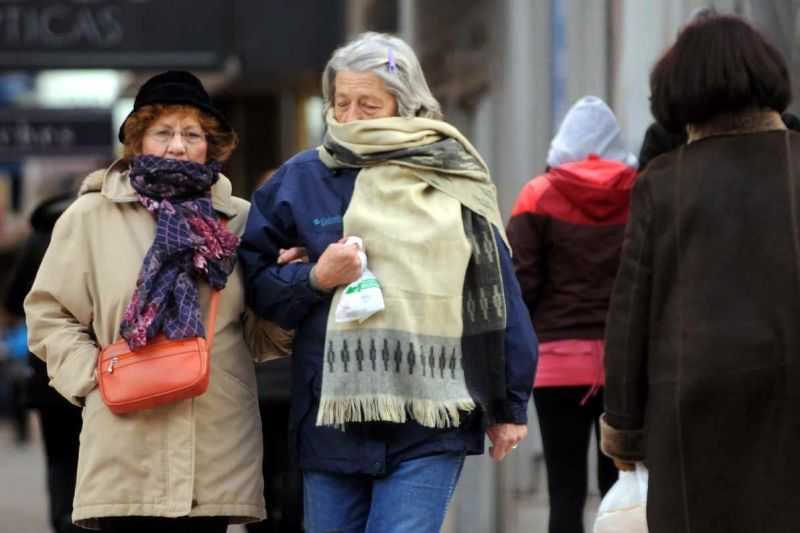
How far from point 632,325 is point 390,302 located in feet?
2.29

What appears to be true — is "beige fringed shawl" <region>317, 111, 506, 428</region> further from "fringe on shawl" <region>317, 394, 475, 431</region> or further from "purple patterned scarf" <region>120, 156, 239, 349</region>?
"purple patterned scarf" <region>120, 156, 239, 349</region>

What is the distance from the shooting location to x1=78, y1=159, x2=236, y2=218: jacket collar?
4.85 m

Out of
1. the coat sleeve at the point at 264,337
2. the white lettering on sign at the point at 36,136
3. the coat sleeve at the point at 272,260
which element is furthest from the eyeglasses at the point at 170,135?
the white lettering on sign at the point at 36,136

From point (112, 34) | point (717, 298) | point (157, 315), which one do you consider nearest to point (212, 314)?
point (157, 315)

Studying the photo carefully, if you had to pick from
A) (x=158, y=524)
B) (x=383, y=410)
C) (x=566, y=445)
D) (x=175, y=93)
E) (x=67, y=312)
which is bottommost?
(x=566, y=445)

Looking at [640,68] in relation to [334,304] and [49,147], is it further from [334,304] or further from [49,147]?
[334,304]

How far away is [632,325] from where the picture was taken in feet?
13.8

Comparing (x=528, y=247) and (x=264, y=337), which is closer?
(x=264, y=337)

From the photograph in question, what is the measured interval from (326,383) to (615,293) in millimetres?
790

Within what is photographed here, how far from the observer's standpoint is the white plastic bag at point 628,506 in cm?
443

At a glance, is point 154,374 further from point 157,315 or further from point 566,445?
point 566,445

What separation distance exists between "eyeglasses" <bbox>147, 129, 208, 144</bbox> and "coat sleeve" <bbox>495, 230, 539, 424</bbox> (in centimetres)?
83

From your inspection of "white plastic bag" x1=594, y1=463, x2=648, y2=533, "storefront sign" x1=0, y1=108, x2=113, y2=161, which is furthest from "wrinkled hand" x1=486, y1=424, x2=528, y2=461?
"storefront sign" x1=0, y1=108, x2=113, y2=161

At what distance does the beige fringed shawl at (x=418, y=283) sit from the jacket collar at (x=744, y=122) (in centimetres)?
81
